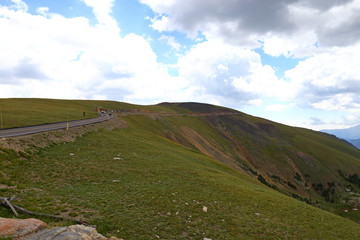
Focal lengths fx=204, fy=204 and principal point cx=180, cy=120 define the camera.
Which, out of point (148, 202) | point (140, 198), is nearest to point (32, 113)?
point (140, 198)

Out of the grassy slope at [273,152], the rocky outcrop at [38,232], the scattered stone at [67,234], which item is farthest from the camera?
the grassy slope at [273,152]

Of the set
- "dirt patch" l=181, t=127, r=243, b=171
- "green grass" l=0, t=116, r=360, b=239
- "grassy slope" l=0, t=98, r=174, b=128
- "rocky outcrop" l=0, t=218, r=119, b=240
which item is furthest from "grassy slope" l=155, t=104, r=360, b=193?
"rocky outcrop" l=0, t=218, r=119, b=240

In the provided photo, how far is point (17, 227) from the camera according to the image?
983 centimetres

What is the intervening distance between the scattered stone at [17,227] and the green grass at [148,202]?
4.08m

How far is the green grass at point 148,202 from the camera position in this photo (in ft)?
49.3

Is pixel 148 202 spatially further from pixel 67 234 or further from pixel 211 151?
pixel 211 151

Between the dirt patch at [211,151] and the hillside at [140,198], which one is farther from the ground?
the hillside at [140,198]

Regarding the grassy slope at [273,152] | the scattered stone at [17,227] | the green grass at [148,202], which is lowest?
the grassy slope at [273,152]

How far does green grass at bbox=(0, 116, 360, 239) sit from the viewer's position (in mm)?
15031

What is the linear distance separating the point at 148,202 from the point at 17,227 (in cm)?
1032

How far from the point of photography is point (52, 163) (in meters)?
25.9

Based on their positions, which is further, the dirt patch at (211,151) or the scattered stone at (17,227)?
the dirt patch at (211,151)

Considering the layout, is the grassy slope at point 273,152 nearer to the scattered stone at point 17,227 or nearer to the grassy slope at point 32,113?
the grassy slope at point 32,113

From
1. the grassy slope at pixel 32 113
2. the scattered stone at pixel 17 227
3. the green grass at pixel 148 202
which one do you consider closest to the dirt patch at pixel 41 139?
the green grass at pixel 148 202
